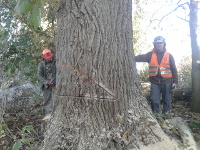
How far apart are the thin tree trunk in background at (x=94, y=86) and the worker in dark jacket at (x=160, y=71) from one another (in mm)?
1714

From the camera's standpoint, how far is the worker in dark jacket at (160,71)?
406cm

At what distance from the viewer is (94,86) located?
2303mm

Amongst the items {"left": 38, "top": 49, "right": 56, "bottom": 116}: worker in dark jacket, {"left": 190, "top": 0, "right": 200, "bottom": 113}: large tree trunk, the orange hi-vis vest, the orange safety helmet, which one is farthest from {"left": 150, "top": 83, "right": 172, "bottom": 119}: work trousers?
the orange safety helmet

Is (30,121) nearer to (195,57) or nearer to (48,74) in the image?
(48,74)

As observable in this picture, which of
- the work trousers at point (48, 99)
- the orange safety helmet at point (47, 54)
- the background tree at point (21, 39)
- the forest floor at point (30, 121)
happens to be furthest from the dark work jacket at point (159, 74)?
the background tree at point (21, 39)

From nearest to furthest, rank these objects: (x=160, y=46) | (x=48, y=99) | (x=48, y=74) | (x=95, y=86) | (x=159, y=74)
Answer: (x=95, y=86), (x=160, y=46), (x=159, y=74), (x=48, y=74), (x=48, y=99)

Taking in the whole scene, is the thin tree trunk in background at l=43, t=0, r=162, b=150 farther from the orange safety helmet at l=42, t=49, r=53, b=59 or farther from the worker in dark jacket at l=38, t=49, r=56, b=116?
the worker in dark jacket at l=38, t=49, r=56, b=116

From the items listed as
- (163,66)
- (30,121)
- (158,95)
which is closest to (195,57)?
(163,66)

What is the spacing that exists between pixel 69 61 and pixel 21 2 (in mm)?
1025

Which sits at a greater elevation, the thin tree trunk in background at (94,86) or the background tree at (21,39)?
the background tree at (21,39)

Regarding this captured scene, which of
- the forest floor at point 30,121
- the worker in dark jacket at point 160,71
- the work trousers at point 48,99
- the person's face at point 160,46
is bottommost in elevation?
the forest floor at point 30,121

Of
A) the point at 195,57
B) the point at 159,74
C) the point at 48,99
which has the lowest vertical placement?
the point at 48,99

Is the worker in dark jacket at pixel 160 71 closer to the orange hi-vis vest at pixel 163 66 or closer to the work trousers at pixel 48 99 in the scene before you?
the orange hi-vis vest at pixel 163 66

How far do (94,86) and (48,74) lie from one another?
9.81ft
